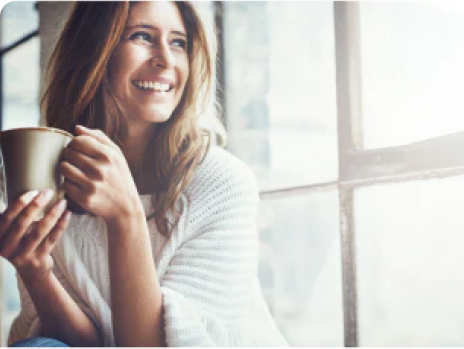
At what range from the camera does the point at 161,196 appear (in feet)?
2.96

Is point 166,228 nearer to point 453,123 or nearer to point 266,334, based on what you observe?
point 266,334

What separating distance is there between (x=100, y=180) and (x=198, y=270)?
19cm

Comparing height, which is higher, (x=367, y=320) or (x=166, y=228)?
(x=166, y=228)

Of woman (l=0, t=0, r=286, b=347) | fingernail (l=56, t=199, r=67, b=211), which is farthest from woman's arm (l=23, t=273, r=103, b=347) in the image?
fingernail (l=56, t=199, r=67, b=211)

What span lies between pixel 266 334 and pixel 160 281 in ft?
0.62

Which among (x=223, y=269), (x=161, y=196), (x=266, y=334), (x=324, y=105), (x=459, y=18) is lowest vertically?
(x=266, y=334)

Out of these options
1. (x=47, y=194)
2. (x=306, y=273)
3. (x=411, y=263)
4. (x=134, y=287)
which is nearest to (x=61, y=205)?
(x=47, y=194)

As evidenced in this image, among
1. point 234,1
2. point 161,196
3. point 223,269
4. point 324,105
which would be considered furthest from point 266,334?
point 234,1

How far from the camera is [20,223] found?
824mm

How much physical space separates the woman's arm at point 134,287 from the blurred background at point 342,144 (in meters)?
0.18

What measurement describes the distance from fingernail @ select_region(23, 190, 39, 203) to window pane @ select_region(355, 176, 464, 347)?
0.49 meters

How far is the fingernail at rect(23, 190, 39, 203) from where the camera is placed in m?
0.79

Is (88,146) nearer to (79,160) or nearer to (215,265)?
(79,160)

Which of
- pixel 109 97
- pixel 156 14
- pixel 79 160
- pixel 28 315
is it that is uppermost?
pixel 156 14
